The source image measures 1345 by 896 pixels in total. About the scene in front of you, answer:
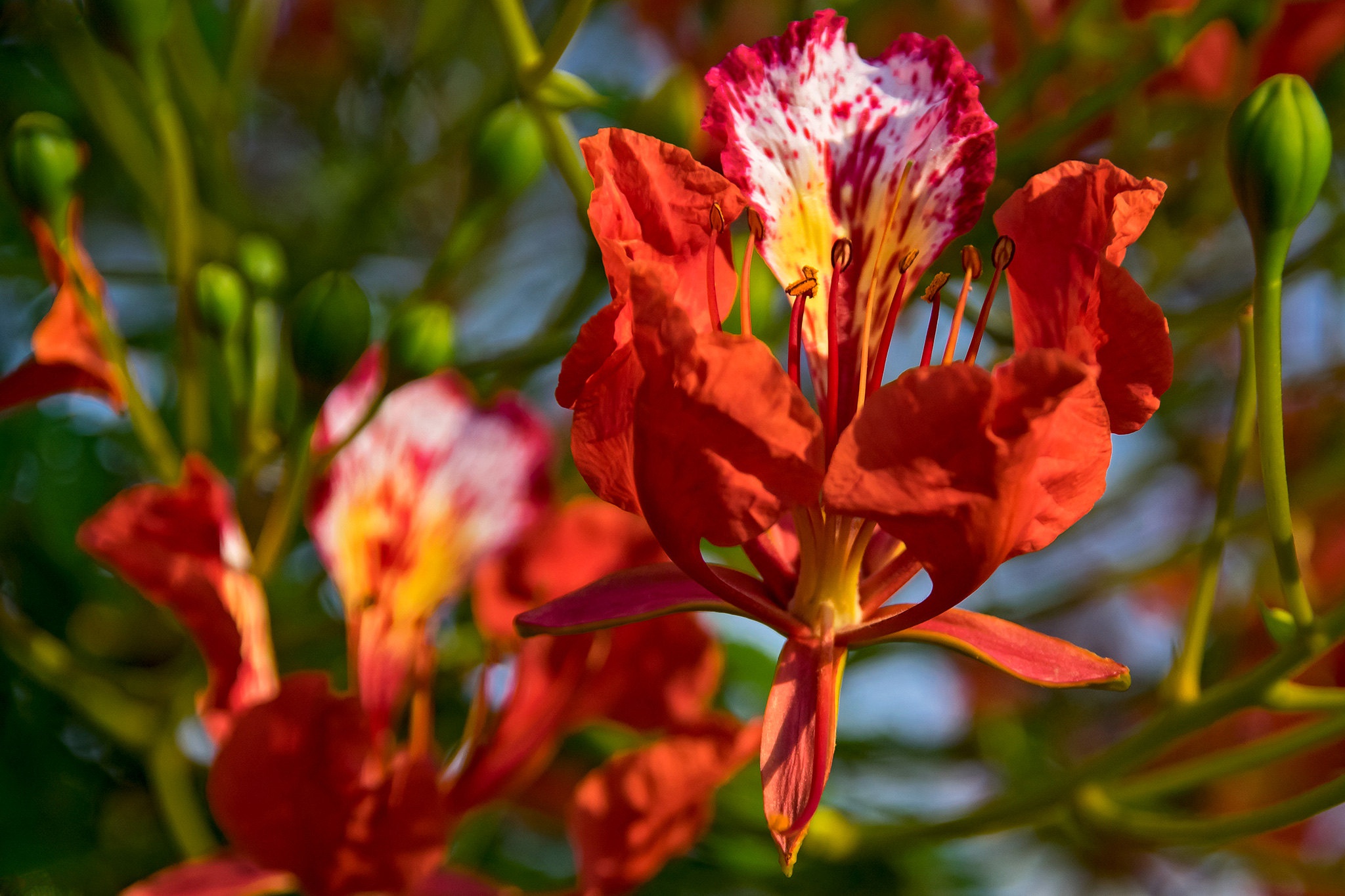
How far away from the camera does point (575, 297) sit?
39.6 inches

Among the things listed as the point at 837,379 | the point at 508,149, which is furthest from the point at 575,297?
the point at 837,379

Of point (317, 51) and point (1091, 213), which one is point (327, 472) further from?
point (317, 51)

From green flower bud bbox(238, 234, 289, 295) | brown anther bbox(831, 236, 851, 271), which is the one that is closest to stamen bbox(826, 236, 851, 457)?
brown anther bbox(831, 236, 851, 271)

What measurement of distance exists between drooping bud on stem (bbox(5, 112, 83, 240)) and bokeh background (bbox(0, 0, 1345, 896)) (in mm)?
93

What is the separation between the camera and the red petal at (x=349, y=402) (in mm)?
968

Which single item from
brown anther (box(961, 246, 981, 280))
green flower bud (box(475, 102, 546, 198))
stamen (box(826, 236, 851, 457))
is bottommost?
stamen (box(826, 236, 851, 457))

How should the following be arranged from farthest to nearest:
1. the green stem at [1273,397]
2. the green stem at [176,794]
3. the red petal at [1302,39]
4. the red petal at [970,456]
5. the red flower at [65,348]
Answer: the red petal at [1302,39] → the green stem at [176,794] → the red flower at [65,348] → the green stem at [1273,397] → the red petal at [970,456]

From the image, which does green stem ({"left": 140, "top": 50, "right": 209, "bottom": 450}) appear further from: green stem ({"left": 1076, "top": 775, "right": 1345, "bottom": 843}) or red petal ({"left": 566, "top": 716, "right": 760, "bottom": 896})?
green stem ({"left": 1076, "top": 775, "right": 1345, "bottom": 843})

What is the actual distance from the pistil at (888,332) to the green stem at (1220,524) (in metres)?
0.21

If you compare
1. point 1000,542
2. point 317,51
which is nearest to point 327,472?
point 1000,542

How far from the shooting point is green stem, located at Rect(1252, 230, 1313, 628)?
2.04 ft

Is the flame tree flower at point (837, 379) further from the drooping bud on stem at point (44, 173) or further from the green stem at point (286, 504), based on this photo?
the drooping bud on stem at point (44, 173)

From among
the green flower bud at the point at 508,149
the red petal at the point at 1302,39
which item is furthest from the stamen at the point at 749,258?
the red petal at the point at 1302,39

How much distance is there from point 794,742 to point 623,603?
Result: 0.34ft
